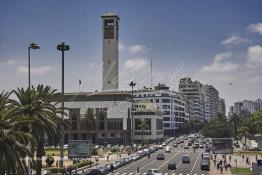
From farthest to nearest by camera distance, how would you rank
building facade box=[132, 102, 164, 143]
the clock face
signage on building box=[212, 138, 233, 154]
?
the clock face, building facade box=[132, 102, 164, 143], signage on building box=[212, 138, 233, 154]

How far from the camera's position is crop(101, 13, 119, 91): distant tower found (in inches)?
6658

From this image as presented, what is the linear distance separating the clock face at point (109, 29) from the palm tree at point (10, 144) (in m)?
141

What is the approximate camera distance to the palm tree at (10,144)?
97.7 ft

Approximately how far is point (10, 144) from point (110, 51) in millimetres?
141502

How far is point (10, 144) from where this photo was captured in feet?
99.5

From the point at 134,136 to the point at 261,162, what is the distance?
382 ft

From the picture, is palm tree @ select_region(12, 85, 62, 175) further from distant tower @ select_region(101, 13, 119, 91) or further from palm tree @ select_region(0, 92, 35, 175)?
distant tower @ select_region(101, 13, 119, 91)

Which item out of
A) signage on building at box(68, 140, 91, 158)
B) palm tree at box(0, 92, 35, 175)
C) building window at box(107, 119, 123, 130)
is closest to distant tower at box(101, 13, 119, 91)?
building window at box(107, 119, 123, 130)

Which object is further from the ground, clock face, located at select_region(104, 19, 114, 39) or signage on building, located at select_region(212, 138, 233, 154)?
clock face, located at select_region(104, 19, 114, 39)

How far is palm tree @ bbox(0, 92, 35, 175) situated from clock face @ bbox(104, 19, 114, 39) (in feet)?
463

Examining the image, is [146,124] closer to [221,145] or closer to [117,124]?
[117,124]

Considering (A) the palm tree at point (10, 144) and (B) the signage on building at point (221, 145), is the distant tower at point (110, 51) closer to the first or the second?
(B) the signage on building at point (221, 145)

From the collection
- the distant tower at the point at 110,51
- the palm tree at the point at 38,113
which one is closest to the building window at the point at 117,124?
the distant tower at the point at 110,51

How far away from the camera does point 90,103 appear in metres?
157
